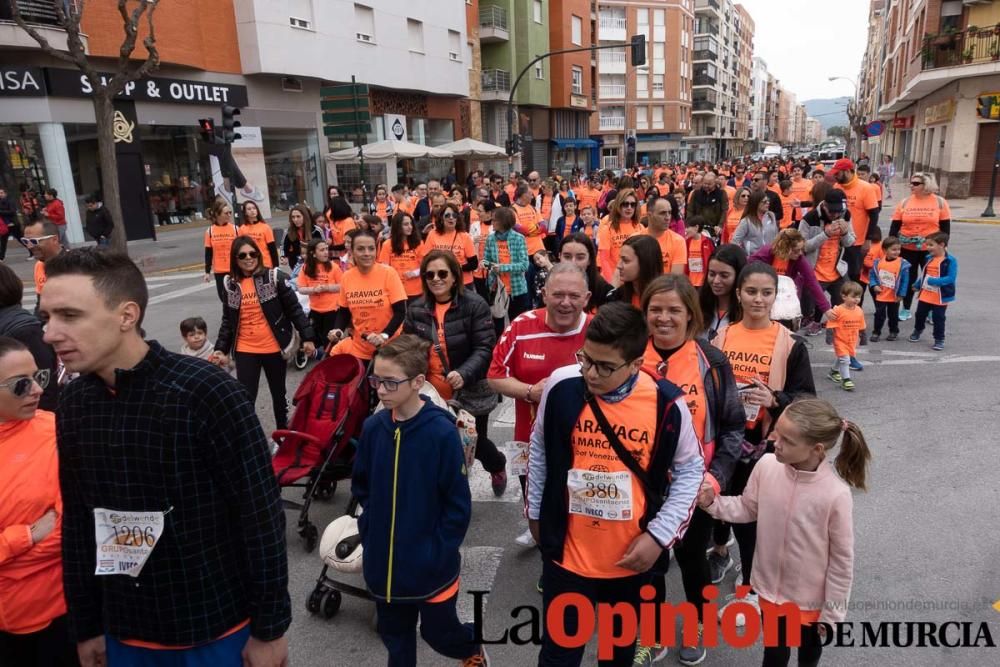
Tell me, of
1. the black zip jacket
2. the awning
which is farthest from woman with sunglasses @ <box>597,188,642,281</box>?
the awning

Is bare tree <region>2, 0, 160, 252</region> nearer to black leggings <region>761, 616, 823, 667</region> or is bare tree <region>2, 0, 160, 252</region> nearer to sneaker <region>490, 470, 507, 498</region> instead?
sneaker <region>490, 470, 507, 498</region>

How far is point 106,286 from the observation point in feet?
6.07

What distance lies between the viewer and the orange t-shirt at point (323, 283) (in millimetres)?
7480

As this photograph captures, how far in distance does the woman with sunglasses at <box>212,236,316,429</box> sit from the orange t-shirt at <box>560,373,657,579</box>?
357cm

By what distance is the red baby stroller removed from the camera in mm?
4266

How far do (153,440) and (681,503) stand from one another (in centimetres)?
182

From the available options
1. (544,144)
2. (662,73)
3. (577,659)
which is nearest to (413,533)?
(577,659)

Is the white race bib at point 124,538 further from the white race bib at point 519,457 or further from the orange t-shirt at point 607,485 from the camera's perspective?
the white race bib at point 519,457

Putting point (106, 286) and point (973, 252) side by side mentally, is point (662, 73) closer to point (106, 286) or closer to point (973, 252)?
point (973, 252)

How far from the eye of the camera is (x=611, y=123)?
210 feet

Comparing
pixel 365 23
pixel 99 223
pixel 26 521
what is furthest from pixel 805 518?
pixel 365 23

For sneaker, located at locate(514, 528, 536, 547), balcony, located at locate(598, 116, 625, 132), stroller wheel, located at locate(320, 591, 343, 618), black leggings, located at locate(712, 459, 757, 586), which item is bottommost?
sneaker, located at locate(514, 528, 536, 547)

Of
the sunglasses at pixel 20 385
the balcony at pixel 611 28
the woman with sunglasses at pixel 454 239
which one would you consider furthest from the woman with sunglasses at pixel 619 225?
the balcony at pixel 611 28

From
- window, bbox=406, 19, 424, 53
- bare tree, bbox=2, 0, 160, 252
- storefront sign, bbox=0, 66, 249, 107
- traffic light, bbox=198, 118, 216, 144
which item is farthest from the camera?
window, bbox=406, 19, 424, 53
